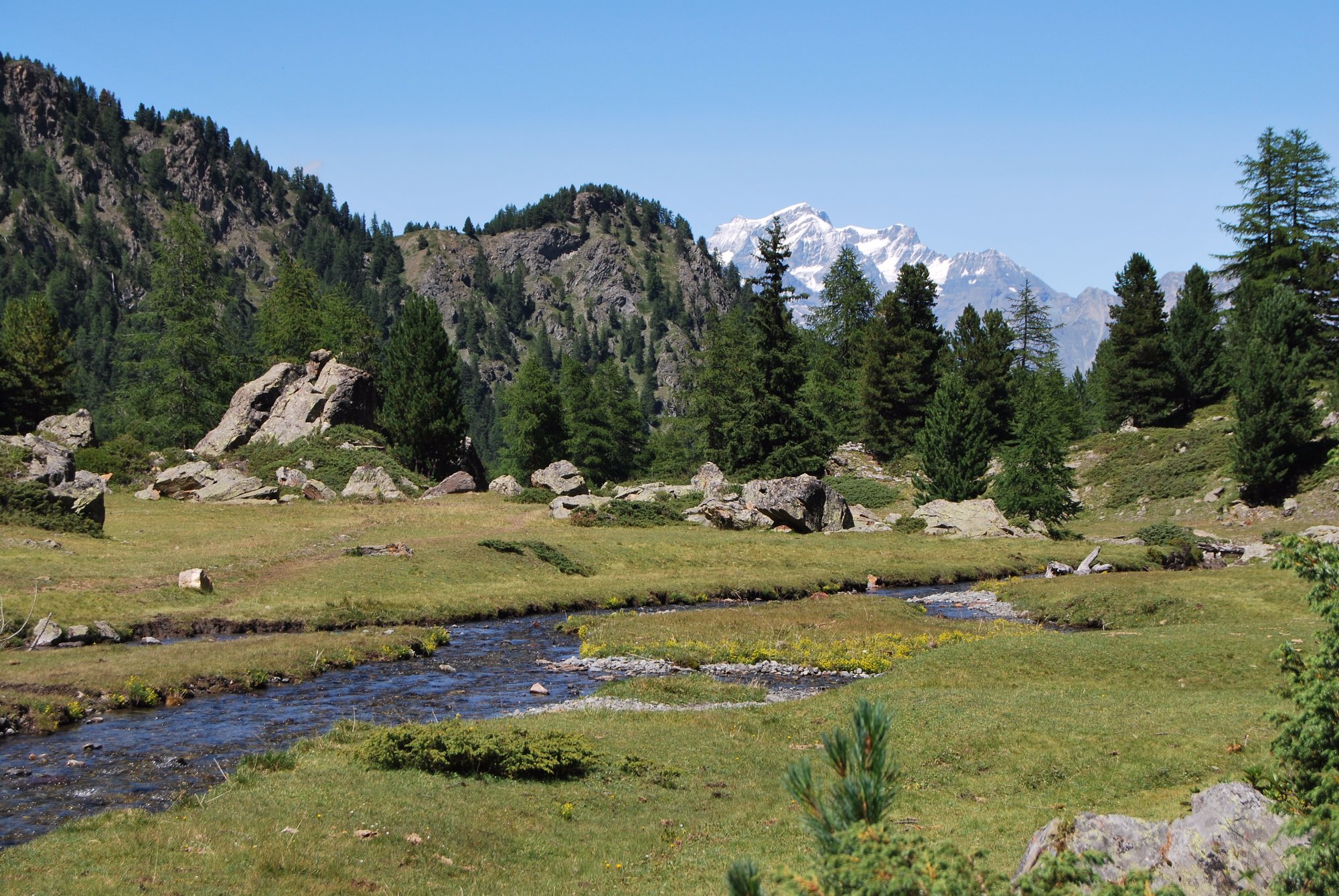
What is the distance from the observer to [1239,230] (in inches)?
4008

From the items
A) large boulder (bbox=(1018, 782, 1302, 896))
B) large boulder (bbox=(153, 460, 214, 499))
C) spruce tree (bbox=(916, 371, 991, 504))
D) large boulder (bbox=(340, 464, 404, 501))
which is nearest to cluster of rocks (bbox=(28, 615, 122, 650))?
large boulder (bbox=(1018, 782, 1302, 896))

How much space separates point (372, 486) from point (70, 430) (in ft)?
89.3

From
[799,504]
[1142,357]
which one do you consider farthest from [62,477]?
[1142,357]

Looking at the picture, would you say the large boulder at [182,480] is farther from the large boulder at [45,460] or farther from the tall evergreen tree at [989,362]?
the tall evergreen tree at [989,362]

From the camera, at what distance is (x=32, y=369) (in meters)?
82.9

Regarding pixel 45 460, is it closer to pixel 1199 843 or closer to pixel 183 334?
pixel 183 334

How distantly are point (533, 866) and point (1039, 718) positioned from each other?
13.4 metres

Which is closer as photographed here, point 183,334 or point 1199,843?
point 1199,843

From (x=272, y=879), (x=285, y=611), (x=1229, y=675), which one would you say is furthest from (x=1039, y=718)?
(x=285, y=611)

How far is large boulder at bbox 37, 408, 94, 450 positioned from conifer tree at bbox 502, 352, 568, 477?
152 ft

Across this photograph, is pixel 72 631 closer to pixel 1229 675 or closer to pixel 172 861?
pixel 172 861

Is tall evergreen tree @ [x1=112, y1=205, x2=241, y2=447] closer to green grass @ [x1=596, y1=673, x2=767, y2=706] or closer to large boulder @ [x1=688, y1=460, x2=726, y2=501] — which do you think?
large boulder @ [x1=688, y1=460, x2=726, y2=501]

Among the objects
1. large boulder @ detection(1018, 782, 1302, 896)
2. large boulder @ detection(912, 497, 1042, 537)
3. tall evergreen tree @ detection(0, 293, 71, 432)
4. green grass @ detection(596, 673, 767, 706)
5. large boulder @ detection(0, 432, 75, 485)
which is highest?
tall evergreen tree @ detection(0, 293, 71, 432)

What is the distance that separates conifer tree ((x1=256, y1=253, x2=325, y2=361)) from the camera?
366 ft
